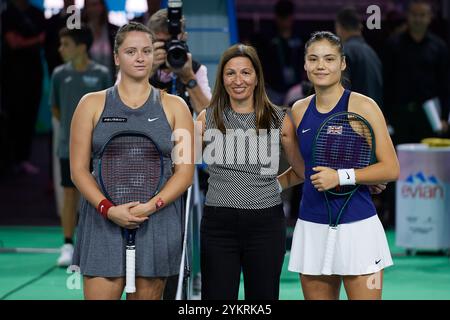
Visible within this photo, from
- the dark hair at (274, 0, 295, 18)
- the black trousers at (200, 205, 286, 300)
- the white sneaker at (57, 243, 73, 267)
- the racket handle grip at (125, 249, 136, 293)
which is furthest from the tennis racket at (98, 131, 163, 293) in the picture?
the dark hair at (274, 0, 295, 18)

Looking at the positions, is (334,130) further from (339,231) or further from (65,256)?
(65,256)

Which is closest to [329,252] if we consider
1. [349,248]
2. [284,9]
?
[349,248]

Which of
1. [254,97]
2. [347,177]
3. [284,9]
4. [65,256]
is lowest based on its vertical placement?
[65,256]

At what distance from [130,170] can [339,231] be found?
92cm

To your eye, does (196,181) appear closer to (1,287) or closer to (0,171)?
(1,287)

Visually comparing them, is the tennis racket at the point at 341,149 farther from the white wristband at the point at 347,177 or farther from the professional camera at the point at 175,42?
the professional camera at the point at 175,42

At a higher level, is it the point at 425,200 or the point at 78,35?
the point at 78,35

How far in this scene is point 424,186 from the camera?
352 inches

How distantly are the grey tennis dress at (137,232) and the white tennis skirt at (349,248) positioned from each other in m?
0.57

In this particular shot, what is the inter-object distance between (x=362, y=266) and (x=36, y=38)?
27.0 ft

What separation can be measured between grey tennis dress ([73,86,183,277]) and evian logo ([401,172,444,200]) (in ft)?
14.8

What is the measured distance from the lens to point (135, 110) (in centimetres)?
471

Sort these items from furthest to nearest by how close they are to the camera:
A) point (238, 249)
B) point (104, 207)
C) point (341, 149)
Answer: point (238, 249), point (341, 149), point (104, 207)
